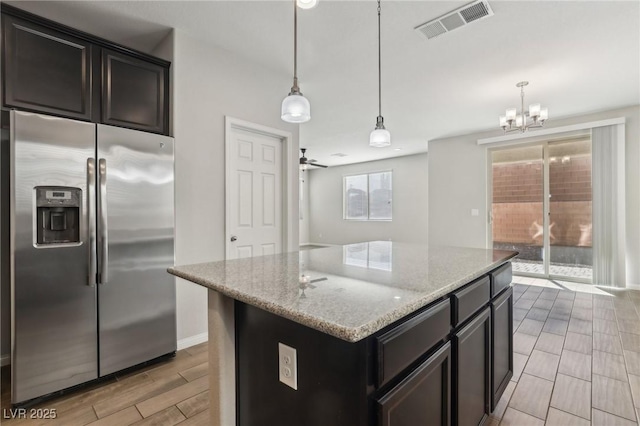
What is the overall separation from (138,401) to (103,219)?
1204 millimetres

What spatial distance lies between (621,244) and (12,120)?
6934 mm

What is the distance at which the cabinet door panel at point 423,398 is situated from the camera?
86cm

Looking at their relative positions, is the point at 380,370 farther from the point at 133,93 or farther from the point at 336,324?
the point at 133,93

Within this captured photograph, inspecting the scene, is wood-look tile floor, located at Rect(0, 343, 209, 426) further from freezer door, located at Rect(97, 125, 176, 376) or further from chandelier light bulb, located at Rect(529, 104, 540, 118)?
chandelier light bulb, located at Rect(529, 104, 540, 118)

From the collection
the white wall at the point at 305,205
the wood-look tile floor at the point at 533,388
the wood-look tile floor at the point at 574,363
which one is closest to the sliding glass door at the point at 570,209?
the wood-look tile floor at the point at 574,363

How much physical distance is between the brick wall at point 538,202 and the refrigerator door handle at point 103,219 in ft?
20.3

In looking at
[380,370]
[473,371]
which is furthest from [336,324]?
[473,371]

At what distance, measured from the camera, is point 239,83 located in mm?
3049

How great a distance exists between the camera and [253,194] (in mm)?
3232

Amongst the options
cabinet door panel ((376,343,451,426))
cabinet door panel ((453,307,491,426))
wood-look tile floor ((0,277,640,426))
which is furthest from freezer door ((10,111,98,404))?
cabinet door panel ((453,307,491,426))

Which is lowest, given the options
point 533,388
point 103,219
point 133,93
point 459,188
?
point 533,388

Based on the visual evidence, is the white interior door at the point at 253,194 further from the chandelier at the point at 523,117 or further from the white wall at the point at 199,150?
the chandelier at the point at 523,117

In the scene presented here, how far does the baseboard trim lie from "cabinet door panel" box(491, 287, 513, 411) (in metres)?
2.13

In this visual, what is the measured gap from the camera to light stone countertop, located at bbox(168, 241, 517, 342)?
0.80 metres
